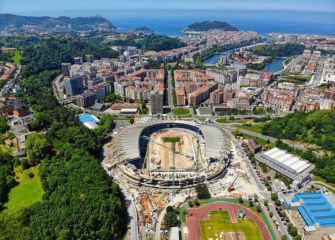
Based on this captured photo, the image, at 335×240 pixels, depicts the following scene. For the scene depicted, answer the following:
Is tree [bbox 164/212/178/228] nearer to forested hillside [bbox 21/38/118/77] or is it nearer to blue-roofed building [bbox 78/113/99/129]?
blue-roofed building [bbox 78/113/99/129]

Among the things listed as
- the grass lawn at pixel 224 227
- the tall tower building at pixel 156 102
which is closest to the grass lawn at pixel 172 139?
the tall tower building at pixel 156 102

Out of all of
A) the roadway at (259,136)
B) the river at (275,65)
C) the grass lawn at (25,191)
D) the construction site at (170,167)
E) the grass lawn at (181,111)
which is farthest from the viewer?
the river at (275,65)

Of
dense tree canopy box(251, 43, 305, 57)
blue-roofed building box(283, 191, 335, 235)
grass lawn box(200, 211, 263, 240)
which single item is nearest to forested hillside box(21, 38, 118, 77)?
dense tree canopy box(251, 43, 305, 57)

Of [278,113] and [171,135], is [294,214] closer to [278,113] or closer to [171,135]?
[171,135]

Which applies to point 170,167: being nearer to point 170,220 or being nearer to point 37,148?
point 170,220

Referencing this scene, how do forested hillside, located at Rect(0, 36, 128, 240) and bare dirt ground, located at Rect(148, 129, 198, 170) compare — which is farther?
bare dirt ground, located at Rect(148, 129, 198, 170)

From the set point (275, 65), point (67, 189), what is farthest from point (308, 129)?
point (275, 65)

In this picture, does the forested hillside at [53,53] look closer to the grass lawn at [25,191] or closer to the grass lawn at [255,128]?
the grass lawn at [25,191]
